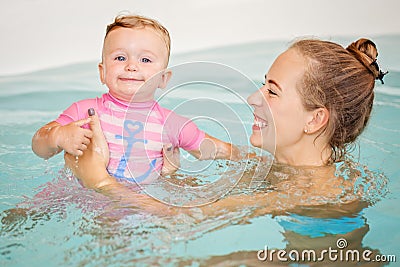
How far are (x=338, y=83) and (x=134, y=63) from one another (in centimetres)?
62

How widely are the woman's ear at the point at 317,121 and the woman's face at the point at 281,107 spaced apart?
0.02 metres

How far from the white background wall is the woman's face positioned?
81.8 inches

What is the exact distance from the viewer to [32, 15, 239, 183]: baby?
1.79 m

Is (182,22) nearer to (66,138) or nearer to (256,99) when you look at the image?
(256,99)

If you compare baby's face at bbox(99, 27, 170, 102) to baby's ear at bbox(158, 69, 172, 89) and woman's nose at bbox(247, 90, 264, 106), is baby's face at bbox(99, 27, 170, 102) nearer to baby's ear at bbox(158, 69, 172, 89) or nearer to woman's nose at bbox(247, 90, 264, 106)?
baby's ear at bbox(158, 69, 172, 89)

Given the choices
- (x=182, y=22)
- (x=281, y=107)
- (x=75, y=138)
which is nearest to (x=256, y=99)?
(x=281, y=107)

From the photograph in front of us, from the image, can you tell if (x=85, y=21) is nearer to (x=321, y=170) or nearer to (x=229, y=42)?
(x=229, y=42)

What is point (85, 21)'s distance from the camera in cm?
377

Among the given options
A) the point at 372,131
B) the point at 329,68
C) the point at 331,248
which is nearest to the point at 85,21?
the point at 372,131

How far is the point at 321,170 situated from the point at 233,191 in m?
0.29

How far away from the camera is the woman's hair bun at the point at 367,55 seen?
180 centimetres

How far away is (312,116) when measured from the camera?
1785 millimetres

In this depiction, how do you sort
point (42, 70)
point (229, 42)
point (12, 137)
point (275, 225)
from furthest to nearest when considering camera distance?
point (229, 42), point (42, 70), point (12, 137), point (275, 225)

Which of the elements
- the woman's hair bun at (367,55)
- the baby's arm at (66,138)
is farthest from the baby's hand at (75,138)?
the woman's hair bun at (367,55)
